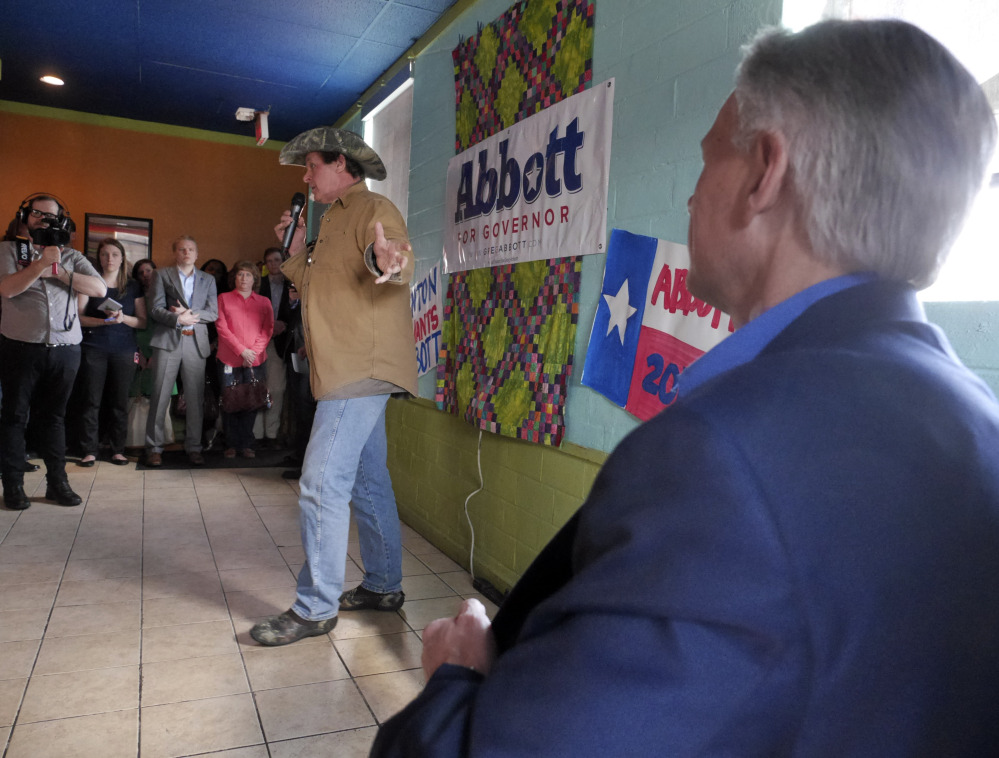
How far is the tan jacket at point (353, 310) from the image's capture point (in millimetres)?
2496

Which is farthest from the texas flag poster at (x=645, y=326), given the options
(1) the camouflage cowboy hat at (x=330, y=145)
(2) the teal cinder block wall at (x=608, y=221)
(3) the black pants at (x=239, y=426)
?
(3) the black pants at (x=239, y=426)

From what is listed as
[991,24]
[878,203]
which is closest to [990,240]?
[991,24]

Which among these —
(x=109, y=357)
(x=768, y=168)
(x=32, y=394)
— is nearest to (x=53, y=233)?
(x=32, y=394)

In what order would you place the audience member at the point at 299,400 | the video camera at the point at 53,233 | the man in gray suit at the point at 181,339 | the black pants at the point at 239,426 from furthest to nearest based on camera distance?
the black pants at the point at 239,426, the man in gray suit at the point at 181,339, the audience member at the point at 299,400, the video camera at the point at 53,233

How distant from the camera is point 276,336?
231 inches

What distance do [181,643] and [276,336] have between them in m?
3.71

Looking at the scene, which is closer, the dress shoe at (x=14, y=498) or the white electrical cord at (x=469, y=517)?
the white electrical cord at (x=469, y=517)

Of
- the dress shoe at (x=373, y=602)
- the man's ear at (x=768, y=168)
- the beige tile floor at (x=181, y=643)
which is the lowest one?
the beige tile floor at (x=181, y=643)

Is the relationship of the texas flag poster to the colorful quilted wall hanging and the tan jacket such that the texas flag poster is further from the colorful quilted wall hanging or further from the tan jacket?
the tan jacket

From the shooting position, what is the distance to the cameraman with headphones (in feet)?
12.3

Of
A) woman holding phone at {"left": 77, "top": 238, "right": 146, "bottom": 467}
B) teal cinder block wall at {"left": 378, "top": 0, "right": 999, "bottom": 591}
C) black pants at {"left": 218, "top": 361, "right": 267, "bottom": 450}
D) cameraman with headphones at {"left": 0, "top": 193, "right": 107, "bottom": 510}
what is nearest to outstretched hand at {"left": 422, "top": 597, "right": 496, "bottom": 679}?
teal cinder block wall at {"left": 378, "top": 0, "right": 999, "bottom": 591}

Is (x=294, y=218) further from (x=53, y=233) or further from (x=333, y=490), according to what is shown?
(x=53, y=233)

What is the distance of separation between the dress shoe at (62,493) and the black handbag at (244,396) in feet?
4.90

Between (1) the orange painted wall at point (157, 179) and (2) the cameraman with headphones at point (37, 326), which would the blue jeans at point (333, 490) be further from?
(1) the orange painted wall at point (157, 179)
